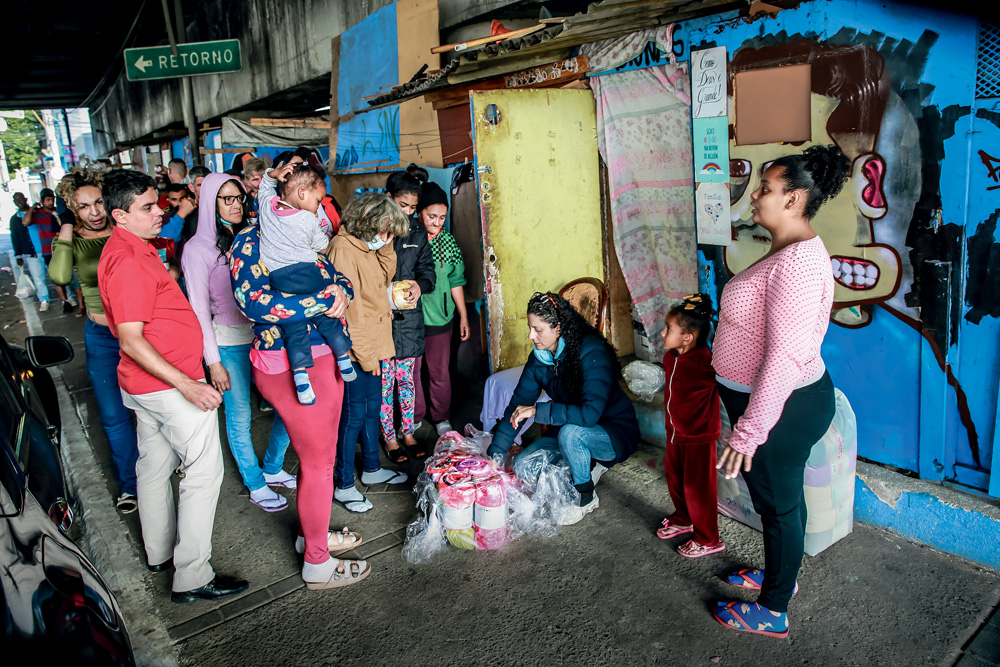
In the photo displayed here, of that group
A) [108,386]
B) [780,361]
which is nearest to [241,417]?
[108,386]

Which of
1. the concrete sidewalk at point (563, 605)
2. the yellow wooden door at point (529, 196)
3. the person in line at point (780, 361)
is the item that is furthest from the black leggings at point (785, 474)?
the yellow wooden door at point (529, 196)

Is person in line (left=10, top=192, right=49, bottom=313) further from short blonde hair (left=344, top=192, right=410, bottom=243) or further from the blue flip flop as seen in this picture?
the blue flip flop

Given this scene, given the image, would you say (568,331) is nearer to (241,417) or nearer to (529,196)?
(529,196)

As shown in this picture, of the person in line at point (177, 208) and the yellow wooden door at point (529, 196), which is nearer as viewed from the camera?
the yellow wooden door at point (529, 196)

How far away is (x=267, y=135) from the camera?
11.3 m

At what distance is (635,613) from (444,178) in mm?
4157

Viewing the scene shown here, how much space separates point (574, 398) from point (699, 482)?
0.82 metres

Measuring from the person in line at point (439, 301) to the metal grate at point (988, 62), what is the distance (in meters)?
3.09

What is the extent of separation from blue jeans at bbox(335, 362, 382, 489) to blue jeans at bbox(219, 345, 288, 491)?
15.4 inches

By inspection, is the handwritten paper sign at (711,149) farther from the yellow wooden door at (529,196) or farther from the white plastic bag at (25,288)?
the white plastic bag at (25,288)

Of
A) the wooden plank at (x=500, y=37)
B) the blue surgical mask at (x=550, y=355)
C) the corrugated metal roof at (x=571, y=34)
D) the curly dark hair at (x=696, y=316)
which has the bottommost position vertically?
the blue surgical mask at (x=550, y=355)

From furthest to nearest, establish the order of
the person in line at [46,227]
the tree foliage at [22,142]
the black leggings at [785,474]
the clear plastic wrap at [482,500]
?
the tree foliage at [22,142] → the person in line at [46,227] → the clear plastic wrap at [482,500] → the black leggings at [785,474]

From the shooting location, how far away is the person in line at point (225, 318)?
352 centimetres

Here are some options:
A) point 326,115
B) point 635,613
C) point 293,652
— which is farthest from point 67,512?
point 326,115
